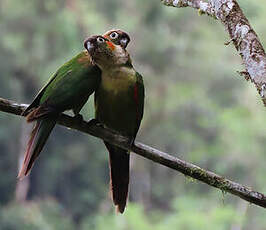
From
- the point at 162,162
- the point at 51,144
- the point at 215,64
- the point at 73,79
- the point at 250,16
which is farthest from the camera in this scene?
the point at 215,64

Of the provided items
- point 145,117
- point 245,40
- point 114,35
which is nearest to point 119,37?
point 114,35

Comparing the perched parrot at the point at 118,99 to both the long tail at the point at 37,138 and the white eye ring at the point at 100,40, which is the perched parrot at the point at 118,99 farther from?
the long tail at the point at 37,138

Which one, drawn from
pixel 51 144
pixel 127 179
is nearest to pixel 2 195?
pixel 51 144

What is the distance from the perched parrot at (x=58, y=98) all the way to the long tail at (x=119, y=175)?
33cm

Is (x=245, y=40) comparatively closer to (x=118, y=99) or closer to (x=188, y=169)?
(x=188, y=169)

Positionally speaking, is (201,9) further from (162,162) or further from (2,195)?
(2,195)

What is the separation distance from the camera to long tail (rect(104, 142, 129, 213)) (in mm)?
2348

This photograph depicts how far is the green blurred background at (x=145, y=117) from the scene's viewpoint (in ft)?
48.2

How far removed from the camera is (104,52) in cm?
217

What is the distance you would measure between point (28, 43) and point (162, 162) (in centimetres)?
1633

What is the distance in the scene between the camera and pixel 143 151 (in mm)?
2010

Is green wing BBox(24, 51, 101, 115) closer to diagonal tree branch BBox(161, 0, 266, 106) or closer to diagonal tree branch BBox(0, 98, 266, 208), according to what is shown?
diagonal tree branch BBox(0, 98, 266, 208)

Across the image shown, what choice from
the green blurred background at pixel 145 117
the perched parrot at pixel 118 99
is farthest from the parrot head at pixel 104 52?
the green blurred background at pixel 145 117

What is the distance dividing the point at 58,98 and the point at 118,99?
0.96 feet
